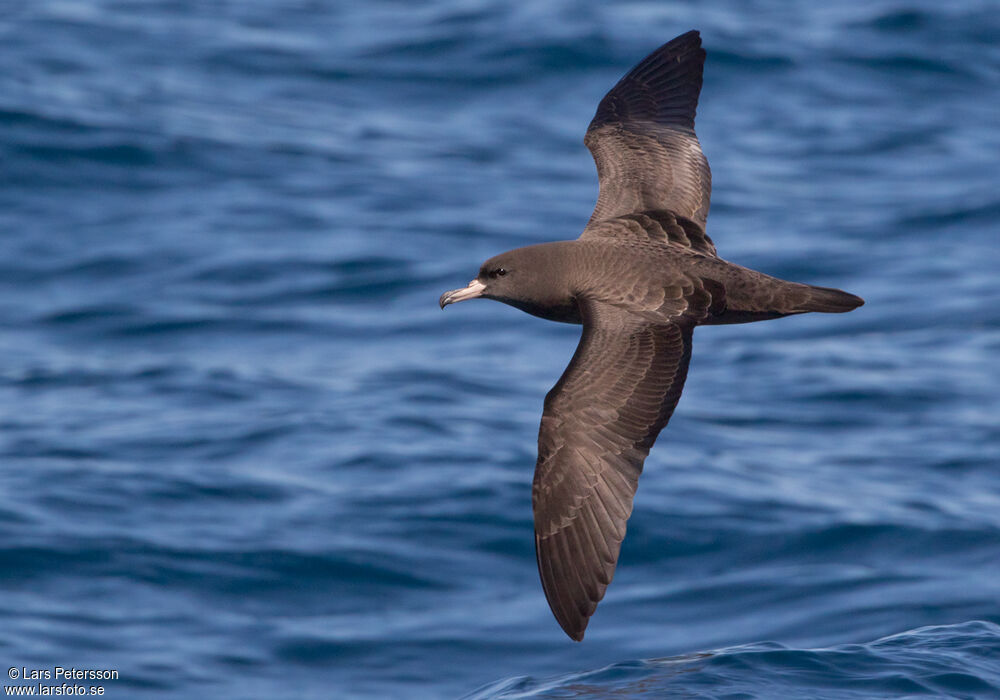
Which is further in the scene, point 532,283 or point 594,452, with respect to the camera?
point 532,283

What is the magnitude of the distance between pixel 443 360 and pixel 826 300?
6.11m

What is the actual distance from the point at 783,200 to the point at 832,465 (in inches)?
212

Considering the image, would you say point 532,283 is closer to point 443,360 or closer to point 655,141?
point 655,141

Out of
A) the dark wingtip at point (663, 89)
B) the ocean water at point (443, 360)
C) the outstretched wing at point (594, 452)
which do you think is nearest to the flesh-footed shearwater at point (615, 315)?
the outstretched wing at point (594, 452)

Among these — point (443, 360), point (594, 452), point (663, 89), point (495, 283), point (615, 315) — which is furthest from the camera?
point (443, 360)

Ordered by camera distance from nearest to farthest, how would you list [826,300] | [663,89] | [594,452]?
1. [594,452]
2. [826,300]
3. [663,89]

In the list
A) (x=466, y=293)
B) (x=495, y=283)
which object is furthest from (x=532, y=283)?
(x=466, y=293)

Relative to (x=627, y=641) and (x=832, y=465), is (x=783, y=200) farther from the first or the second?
(x=627, y=641)

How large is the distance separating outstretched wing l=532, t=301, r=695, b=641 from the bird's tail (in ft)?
2.39

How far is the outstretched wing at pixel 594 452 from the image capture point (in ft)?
19.5

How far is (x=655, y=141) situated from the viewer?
25.7ft

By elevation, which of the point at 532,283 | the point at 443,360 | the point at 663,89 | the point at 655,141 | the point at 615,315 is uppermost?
the point at 443,360

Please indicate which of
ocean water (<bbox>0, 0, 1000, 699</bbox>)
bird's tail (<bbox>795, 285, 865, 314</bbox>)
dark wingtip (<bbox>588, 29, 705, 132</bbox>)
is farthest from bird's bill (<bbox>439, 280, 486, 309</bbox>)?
ocean water (<bbox>0, 0, 1000, 699</bbox>)

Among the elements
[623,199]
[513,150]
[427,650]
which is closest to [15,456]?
[427,650]
